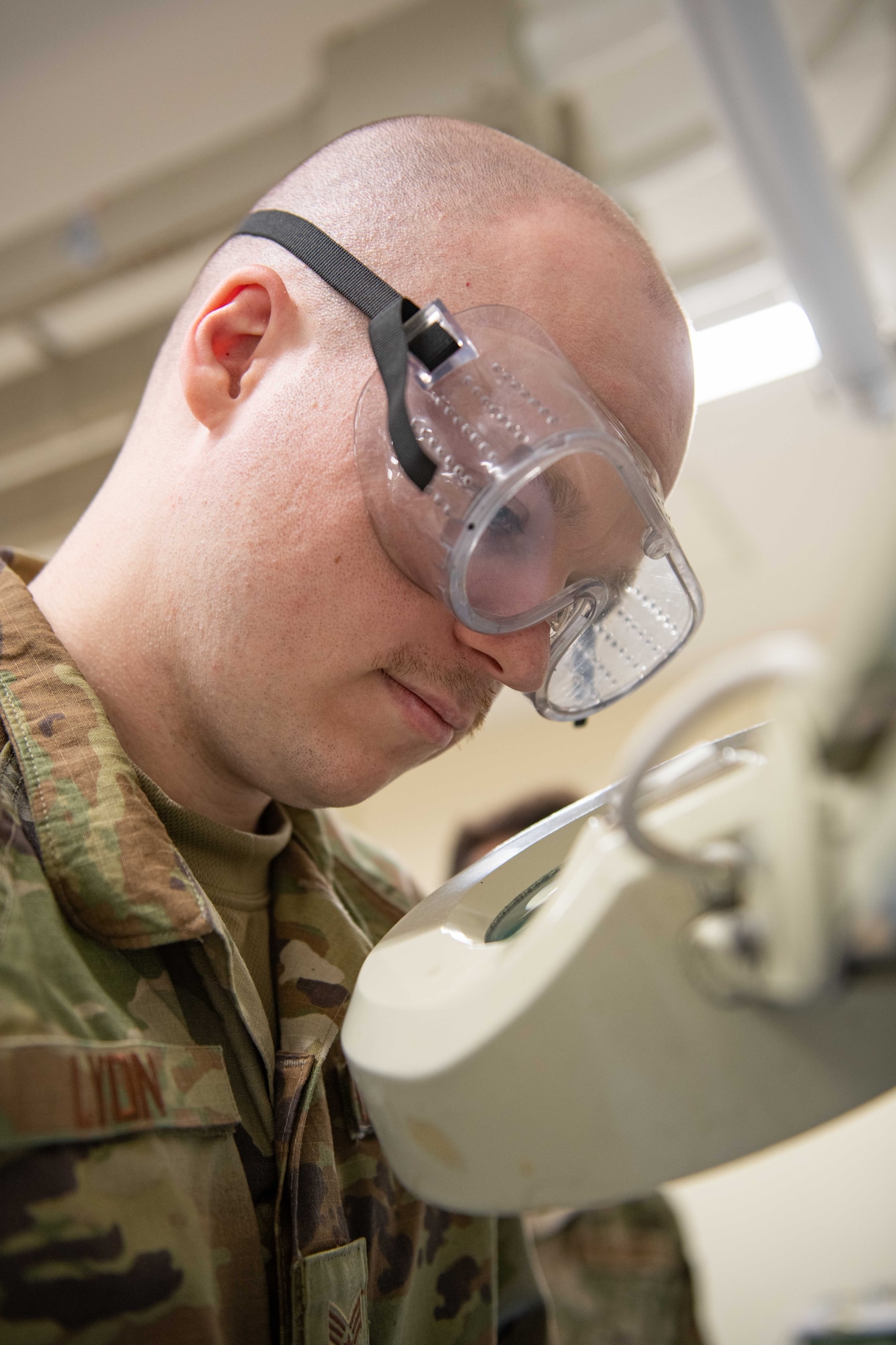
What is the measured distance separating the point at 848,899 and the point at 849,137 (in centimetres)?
269

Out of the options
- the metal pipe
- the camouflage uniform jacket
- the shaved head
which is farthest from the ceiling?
the camouflage uniform jacket

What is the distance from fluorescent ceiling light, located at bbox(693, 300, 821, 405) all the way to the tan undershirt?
7.36 feet

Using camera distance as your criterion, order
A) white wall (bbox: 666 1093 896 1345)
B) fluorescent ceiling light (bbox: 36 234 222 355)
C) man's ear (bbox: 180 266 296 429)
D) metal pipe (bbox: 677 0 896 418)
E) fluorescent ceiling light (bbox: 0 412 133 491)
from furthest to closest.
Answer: white wall (bbox: 666 1093 896 1345)
fluorescent ceiling light (bbox: 0 412 133 491)
fluorescent ceiling light (bbox: 36 234 222 355)
metal pipe (bbox: 677 0 896 418)
man's ear (bbox: 180 266 296 429)

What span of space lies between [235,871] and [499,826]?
5.89 feet

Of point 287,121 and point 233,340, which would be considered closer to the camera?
point 233,340

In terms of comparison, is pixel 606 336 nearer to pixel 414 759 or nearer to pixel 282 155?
pixel 414 759

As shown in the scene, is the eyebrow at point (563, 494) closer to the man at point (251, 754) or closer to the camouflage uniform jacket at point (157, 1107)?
the man at point (251, 754)

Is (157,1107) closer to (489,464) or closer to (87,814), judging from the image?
(87,814)

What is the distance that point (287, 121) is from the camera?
7.28 ft

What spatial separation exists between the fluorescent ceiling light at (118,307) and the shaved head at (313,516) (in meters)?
1.64

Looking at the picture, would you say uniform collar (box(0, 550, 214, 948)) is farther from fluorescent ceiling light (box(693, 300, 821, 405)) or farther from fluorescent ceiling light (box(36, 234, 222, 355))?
fluorescent ceiling light (box(693, 300, 821, 405))

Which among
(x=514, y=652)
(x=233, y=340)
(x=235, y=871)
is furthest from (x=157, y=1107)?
(x=233, y=340)

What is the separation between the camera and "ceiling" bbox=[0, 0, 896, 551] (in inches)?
79.7

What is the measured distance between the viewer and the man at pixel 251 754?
686mm
